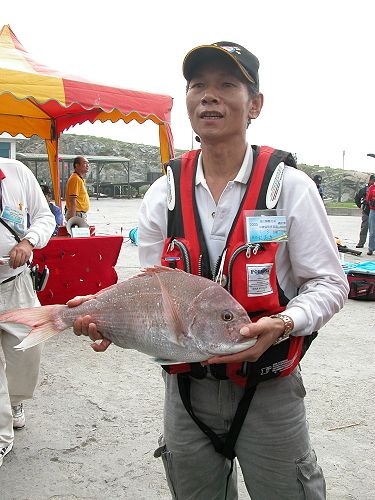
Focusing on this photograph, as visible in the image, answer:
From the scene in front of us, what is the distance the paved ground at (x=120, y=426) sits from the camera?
3.17 m

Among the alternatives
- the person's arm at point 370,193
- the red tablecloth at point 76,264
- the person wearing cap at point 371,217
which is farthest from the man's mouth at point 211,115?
the person's arm at point 370,193

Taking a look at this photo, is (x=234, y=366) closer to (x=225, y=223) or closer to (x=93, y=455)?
(x=225, y=223)

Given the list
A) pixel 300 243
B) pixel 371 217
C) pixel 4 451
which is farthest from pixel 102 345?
pixel 371 217

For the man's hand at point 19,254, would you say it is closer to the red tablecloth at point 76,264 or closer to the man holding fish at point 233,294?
the man holding fish at point 233,294

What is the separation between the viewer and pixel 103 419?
3.98 m

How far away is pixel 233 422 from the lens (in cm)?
190

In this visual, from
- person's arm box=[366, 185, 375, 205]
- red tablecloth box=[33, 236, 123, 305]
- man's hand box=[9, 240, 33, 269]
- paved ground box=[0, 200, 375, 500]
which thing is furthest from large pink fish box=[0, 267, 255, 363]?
person's arm box=[366, 185, 375, 205]

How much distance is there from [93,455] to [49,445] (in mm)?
352

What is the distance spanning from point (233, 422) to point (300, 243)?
2.27 feet

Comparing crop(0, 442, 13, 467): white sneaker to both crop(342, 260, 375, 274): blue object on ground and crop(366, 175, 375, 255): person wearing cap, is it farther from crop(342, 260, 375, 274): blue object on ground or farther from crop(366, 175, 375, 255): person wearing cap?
crop(366, 175, 375, 255): person wearing cap

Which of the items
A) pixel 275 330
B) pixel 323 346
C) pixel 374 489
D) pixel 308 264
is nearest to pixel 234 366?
pixel 275 330

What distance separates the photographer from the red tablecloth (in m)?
6.21

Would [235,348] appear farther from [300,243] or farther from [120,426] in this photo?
[120,426]

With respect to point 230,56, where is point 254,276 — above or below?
below
